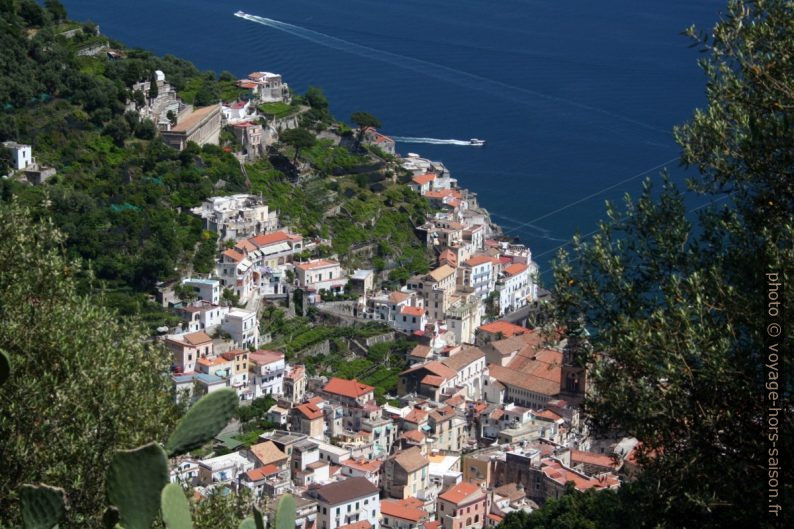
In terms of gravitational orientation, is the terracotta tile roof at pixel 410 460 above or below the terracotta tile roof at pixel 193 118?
below

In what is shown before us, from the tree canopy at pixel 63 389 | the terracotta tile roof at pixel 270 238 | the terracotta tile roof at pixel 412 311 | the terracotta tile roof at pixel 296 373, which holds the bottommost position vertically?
the terracotta tile roof at pixel 296 373

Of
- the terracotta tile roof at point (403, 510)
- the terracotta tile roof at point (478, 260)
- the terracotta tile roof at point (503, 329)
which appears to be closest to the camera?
the terracotta tile roof at point (403, 510)

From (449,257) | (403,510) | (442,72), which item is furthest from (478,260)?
(442,72)

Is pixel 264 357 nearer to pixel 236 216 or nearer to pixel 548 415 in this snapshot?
pixel 236 216

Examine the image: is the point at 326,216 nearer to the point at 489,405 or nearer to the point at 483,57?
the point at 489,405

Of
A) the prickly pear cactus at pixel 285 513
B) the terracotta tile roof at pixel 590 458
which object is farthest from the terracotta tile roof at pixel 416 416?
the prickly pear cactus at pixel 285 513

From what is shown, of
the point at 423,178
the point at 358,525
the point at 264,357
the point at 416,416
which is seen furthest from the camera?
the point at 423,178

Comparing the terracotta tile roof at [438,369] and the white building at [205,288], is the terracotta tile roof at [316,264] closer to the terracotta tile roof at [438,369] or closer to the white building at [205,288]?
the white building at [205,288]
